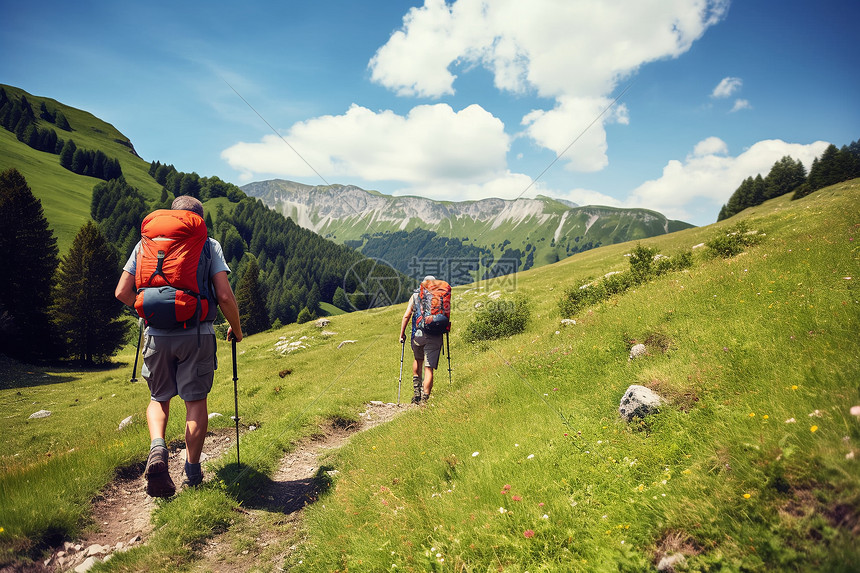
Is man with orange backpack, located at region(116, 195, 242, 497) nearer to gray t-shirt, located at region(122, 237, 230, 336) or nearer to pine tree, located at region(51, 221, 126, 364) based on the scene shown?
gray t-shirt, located at region(122, 237, 230, 336)

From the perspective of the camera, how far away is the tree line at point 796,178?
71.0 metres

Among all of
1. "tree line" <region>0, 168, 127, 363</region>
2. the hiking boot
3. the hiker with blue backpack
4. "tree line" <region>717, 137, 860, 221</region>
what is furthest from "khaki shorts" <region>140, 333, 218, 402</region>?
"tree line" <region>717, 137, 860, 221</region>

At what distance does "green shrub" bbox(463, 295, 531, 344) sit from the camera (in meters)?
19.3

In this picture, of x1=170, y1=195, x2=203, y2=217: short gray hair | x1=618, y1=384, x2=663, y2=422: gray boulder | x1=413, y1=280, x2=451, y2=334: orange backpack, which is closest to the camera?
x1=618, y1=384, x2=663, y2=422: gray boulder

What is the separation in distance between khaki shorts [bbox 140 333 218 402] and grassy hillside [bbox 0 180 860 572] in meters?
1.70

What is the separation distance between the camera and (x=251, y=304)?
8650cm

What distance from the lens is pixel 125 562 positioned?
4422mm

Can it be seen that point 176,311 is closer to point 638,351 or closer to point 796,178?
point 638,351

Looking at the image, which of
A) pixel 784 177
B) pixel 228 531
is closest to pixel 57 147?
pixel 228 531

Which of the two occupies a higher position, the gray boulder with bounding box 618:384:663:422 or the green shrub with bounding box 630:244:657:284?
the green shrub with bounding box 630:244:657:284

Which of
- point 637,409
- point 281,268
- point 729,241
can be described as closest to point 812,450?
point 637,409

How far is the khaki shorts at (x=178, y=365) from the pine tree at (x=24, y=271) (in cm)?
4862

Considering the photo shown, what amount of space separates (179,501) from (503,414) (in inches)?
220

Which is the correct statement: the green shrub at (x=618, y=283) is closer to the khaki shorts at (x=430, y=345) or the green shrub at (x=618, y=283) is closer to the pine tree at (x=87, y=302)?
the khaki shorts at (x=430, y=345)
